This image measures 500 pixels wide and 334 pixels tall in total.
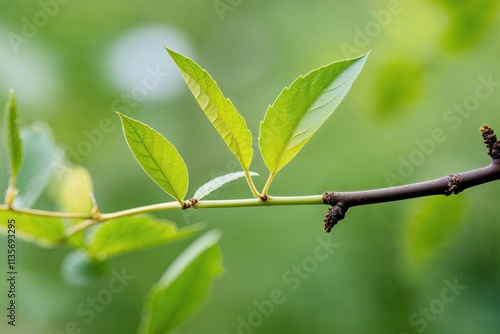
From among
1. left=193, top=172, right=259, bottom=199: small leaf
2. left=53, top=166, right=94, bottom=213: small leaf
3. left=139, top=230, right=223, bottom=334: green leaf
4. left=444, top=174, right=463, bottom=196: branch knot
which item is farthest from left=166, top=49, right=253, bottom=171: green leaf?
left=53, top=166, right=94, bottom=213: small leaf

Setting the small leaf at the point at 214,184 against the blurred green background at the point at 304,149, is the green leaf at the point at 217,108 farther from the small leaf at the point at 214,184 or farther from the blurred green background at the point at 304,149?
the blurred green background at the point at 304,149

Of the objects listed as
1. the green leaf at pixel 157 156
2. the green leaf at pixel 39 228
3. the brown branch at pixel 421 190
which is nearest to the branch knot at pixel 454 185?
the brown branch at pixel 421 190

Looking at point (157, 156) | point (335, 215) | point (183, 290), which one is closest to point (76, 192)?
point (183, 290)

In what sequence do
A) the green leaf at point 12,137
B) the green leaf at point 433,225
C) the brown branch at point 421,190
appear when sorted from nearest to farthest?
1. the brown branch at point 421,190
2. the green leaf at point 12,137
3. the green leaf at point 433,225

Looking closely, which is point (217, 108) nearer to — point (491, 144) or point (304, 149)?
point (491, 144)

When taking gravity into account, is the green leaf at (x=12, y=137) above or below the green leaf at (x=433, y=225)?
above

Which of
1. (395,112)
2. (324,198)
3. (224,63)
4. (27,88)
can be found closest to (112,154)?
(27,88)
